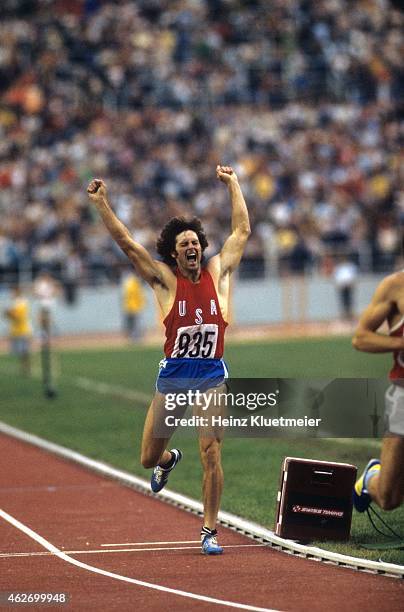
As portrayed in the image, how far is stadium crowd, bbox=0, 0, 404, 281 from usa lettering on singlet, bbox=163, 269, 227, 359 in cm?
2523

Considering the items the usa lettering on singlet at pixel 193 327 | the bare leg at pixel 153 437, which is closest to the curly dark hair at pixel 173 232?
the usa lettering on singlet at pixel 193 327

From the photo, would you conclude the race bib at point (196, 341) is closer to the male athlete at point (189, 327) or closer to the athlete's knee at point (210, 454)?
the male athlete at point (189, 327)

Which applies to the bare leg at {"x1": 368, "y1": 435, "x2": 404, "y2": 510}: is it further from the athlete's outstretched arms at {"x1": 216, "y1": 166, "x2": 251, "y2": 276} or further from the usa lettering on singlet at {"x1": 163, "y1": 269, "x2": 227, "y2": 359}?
the athlete's outstretched arms at {"x1": 216, "y1": 166, "x2": 251, "y2": 276}

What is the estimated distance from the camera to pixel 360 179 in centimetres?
3944

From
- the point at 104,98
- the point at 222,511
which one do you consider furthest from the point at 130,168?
the point at 222,511

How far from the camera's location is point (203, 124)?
39562 mm

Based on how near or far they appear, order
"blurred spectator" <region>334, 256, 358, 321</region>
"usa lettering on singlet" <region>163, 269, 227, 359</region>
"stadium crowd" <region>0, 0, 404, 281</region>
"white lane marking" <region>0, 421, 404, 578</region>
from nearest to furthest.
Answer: "white lane marking" <region>0, 421, 404, 578</region>, "usa lettering on singlet" <region>163, 269, 227, 359</region>, "stadium crowd" <region>0, 0, 404, 281</region>, "blurred spectator" <region>334, 256, 358, 321</region>

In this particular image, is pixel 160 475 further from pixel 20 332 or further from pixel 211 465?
pixel 20 332

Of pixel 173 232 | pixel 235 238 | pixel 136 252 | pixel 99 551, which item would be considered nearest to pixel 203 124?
pixel 235 238

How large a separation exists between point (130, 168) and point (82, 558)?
28000 mm

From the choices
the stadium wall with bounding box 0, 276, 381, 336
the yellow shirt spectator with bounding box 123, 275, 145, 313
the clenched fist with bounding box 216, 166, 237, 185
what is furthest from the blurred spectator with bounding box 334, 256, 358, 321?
the clenched fist with bounding box 216, 166, 237, 185

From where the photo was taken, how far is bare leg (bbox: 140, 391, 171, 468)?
31.9ft

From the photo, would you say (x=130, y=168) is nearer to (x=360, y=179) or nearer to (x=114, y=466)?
(x=360, y=179)

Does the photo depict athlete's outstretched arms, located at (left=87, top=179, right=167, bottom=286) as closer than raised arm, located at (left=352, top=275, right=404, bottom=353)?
No
